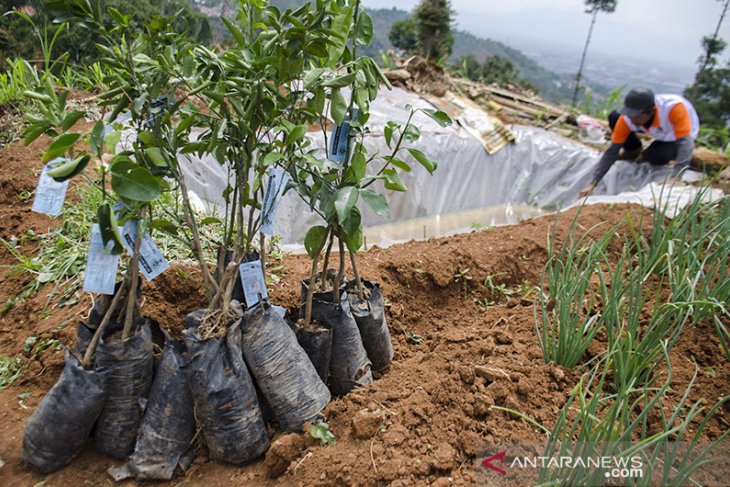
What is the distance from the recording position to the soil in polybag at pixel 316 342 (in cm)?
144

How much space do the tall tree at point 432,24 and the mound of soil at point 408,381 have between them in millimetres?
6887

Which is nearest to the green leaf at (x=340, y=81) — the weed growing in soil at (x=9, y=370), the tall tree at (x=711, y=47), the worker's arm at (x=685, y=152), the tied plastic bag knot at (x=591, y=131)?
the weed growing in soil at (x=9, y=370)

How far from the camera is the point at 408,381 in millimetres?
1501

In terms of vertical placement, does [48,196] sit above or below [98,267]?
above

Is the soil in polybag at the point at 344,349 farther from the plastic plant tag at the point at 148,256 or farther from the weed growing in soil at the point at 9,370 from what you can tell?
the weed growing in soil at the point at 9,370

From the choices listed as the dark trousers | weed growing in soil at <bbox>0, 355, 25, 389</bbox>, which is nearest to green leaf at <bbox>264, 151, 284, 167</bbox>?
weed growing in soil at <bbox>0, 355, 25, 389</bbox>

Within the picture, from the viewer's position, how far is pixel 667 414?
1.32 meters

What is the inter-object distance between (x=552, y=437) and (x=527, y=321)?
0.86m

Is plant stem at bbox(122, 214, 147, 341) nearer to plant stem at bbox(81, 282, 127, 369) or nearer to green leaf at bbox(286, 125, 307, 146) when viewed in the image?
plant stem at bbox(81, 282, 127, 369)

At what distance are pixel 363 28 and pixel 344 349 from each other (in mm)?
936

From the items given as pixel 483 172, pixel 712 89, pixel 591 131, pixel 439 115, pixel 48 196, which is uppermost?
pixel 712 89

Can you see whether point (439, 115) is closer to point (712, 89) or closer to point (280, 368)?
point (280, 368)

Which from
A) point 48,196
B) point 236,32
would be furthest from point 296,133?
point 48,196

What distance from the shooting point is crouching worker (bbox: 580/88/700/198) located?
4.01 m
